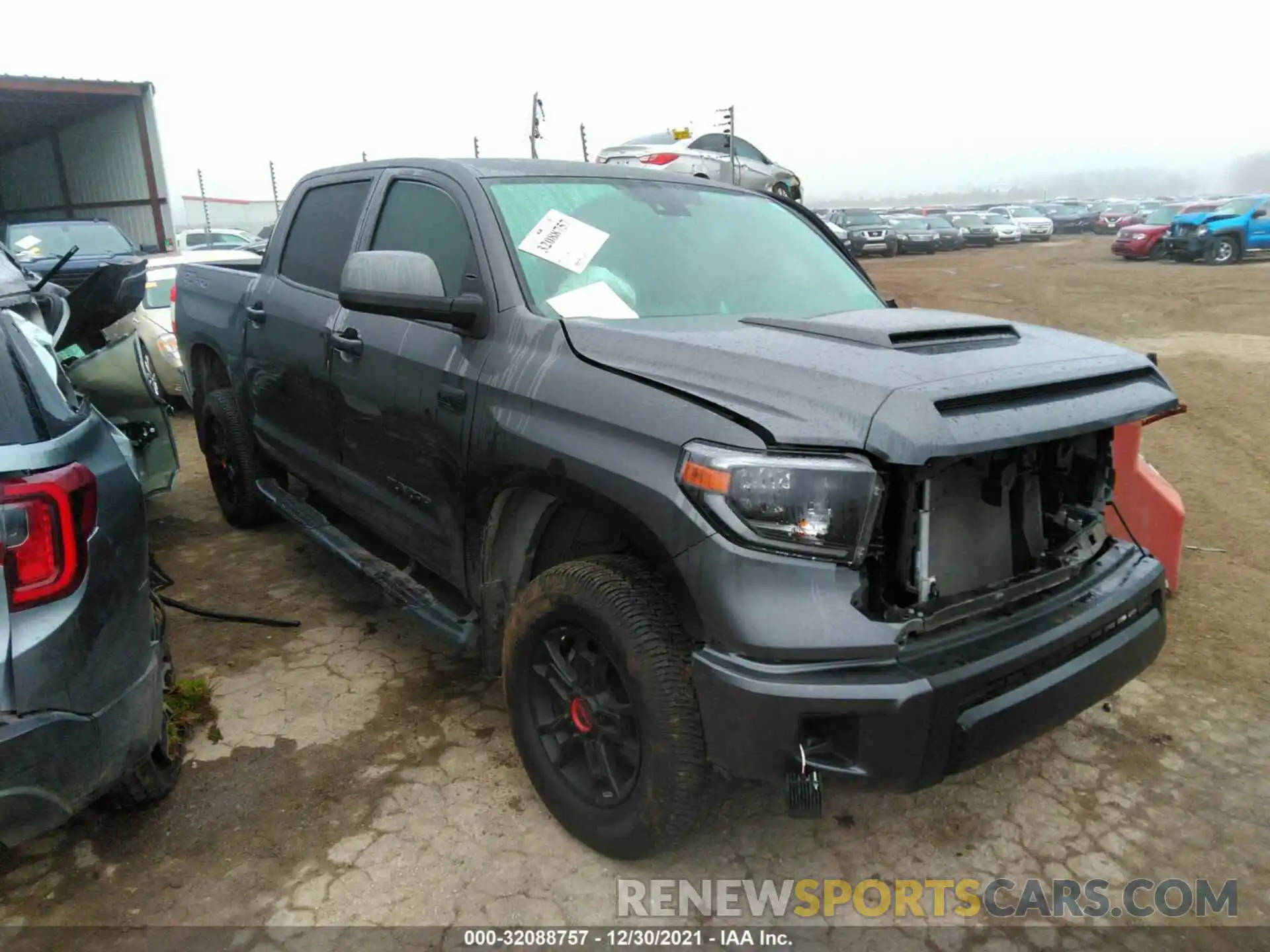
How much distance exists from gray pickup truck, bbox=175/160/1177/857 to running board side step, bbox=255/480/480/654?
18 millimetres

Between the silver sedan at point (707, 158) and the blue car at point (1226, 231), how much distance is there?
1110 cm

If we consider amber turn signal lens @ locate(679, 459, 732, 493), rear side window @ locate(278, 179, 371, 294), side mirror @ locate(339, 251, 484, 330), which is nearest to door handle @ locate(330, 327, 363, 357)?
rear side window @ locate(278, 179, 371, 294)

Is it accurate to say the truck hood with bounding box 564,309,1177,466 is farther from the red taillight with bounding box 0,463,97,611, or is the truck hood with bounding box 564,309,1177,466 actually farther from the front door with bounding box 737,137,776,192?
the front door with bounding box 737,137,776,192

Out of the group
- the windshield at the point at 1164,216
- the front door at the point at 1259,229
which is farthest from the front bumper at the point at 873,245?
the front door at the point at 1259,229

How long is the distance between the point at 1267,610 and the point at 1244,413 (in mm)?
4360

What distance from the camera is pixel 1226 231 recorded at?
21625mm

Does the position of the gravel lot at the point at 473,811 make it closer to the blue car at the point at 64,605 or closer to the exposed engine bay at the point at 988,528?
the blue car at the point at 64,605

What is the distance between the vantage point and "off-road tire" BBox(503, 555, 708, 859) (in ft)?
6.95

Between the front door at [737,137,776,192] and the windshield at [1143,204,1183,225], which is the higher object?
the front door at [737,137,776,192]

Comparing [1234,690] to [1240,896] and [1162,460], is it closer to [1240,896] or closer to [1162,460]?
[1240,896]

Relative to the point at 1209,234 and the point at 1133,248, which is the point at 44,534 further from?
the point at 1133,248

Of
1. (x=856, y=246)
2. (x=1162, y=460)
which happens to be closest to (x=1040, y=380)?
(x=1162, y=460)

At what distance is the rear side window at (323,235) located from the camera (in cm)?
372

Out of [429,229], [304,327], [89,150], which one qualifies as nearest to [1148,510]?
[429,229]
